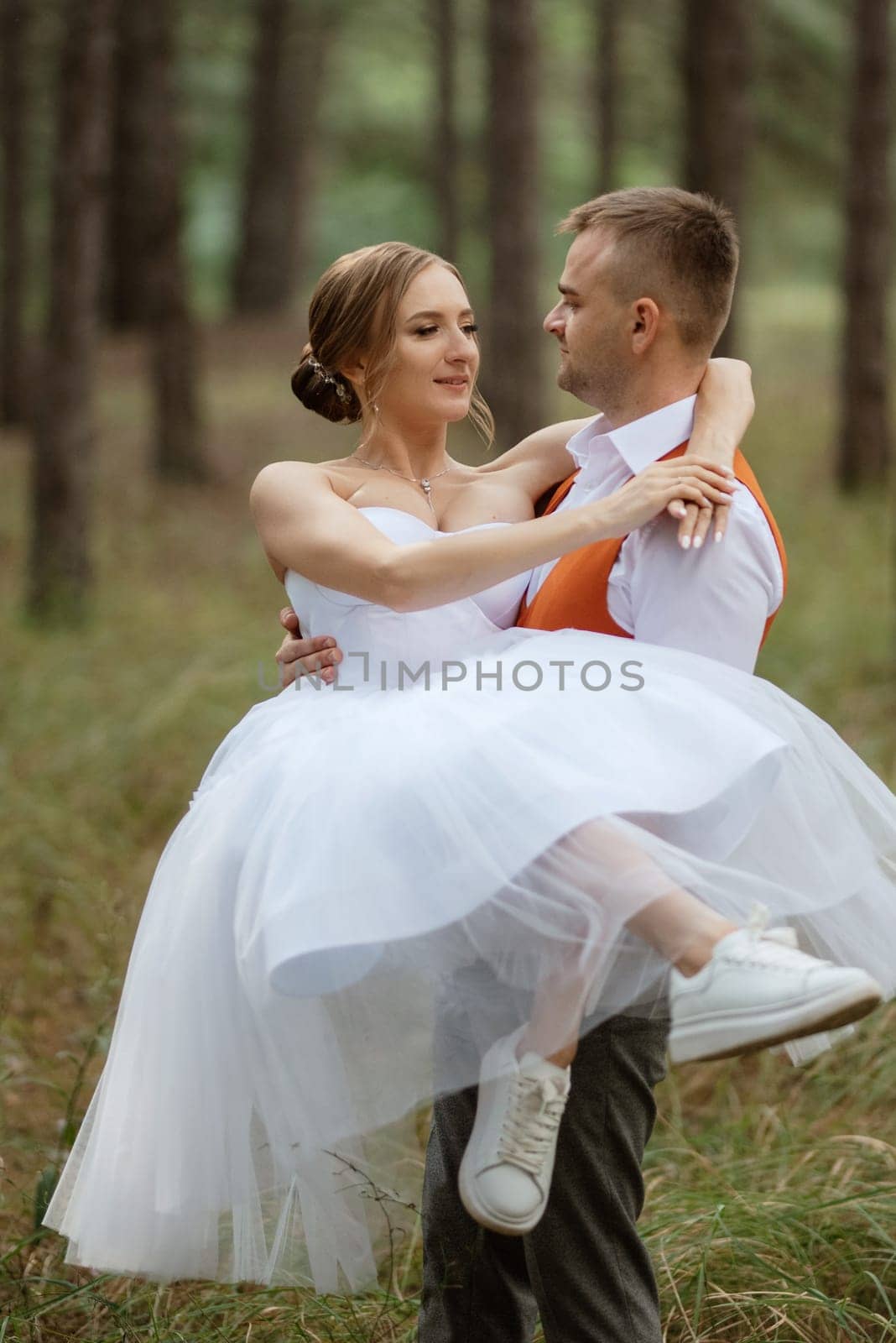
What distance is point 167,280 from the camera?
523 inches

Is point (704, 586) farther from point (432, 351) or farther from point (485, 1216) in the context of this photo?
point (485, 1216)

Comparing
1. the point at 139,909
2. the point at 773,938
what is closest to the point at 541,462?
the point at 773,938

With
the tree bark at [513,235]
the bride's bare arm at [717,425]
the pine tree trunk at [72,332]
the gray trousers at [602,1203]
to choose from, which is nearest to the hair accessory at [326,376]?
the bride's bare arm at [717,425]

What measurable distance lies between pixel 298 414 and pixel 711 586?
15.7 meters

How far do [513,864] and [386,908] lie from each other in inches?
7.9

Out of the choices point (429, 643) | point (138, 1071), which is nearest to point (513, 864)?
point (429, 643)

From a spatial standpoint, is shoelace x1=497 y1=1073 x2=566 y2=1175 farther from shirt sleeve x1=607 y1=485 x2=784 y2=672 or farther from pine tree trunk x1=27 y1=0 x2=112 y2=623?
pine tree trunk x1=27 y1=0 x2=112 y2=623

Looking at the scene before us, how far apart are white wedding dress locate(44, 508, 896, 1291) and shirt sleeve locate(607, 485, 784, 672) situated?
0.19 feet

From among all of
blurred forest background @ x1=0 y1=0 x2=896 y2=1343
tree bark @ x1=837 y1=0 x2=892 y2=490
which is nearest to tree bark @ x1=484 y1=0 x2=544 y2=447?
blurred forest background @ x1=0 y1=0 x2=896 y2=1343

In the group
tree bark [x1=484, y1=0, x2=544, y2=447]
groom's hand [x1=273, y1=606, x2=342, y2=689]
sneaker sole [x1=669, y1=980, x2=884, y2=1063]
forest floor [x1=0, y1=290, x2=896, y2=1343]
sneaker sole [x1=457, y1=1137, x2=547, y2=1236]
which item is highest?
tree bark [x1=484, y1=0, x2=544, y2=447]

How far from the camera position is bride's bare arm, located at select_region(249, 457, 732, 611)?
2.33 meters

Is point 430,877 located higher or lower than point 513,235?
lower

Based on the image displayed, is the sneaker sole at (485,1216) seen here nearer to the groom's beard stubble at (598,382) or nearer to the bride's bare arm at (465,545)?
the bride's bare arm at (465,545)

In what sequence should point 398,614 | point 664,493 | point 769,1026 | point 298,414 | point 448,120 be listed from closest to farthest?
point 769,1026 < point 664,493 < point 398,614 < point 298,414 < point 448,120
